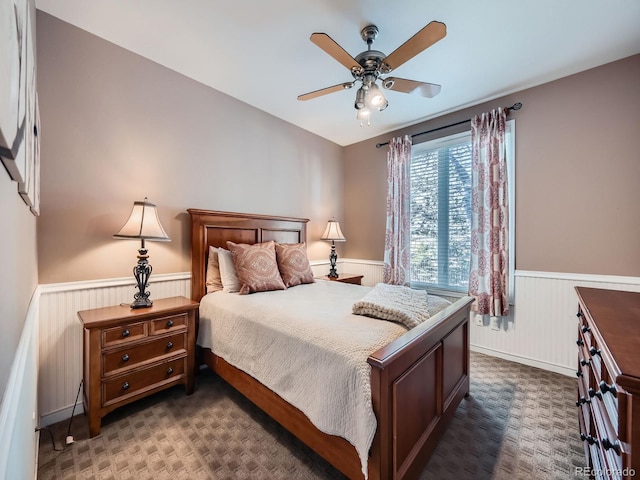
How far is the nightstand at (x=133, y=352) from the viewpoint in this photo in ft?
5.82

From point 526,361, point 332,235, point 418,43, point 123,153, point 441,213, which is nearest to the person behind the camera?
point 418,43

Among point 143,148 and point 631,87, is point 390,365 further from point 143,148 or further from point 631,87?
point 631,87

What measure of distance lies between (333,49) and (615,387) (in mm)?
2146

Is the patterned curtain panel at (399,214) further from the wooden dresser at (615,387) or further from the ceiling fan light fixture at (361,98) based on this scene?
the wooden dresser at (615,387)

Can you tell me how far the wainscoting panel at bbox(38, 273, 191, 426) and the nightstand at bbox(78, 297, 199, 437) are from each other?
149 millimetres

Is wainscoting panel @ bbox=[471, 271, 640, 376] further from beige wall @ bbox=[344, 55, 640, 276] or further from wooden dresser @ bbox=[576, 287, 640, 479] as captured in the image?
wooden dresser @ bbox=[576, 287, 640, 479]

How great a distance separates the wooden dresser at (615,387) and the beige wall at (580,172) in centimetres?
126

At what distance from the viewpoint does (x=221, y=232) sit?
2824 millimetres

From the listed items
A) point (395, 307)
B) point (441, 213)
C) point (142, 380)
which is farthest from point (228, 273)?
point (441, 213)

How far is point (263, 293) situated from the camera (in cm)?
244

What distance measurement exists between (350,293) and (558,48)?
272 centimetres

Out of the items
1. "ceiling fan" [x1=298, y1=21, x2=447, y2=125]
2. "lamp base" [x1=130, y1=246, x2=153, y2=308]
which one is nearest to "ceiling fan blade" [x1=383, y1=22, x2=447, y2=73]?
"ceiling fan" [x1=298, y1=21, x2=447, y2=125]

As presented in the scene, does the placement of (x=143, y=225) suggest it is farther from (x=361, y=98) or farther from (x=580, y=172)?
(x=580, y=172)

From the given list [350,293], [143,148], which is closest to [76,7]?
[143,148]
